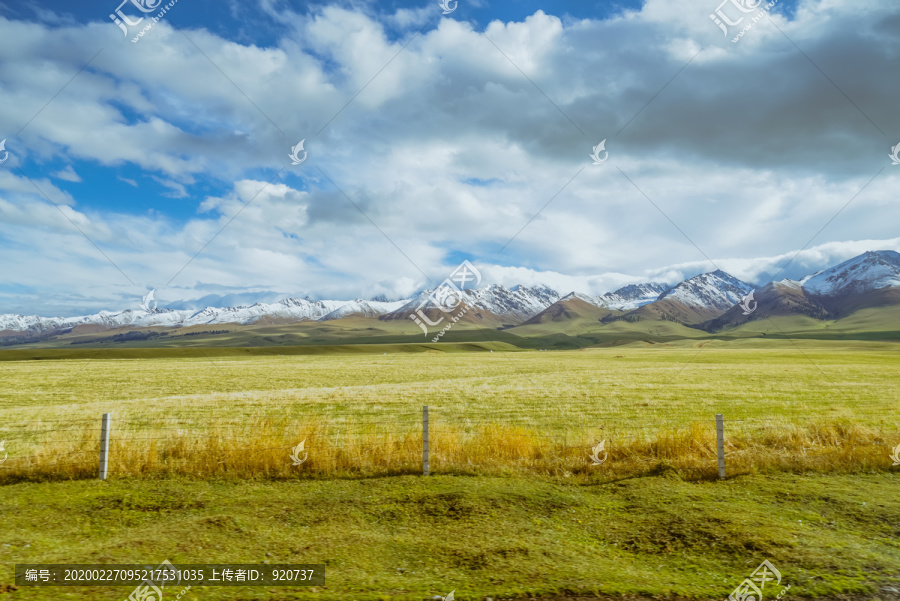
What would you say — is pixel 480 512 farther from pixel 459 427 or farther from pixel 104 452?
pixel 459 427

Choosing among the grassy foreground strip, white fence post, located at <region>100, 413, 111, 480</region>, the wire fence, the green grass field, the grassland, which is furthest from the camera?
the grassland

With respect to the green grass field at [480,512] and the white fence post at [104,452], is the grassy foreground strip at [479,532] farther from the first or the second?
the white fence post at [104,452]

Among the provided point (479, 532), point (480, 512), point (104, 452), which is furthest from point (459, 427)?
point (104, 452)

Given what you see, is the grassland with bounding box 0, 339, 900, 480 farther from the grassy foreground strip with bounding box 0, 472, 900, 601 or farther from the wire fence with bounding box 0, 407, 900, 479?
the grassy foreground strip with bounding box 0, 472, 900, 601

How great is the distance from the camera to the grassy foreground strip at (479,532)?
7.02 metres

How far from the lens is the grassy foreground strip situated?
7023mm

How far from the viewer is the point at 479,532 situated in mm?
8953

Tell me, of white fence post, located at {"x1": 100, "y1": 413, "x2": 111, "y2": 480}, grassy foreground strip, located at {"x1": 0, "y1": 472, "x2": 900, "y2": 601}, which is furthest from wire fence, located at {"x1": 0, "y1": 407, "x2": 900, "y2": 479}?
grassy foreground strip, located at {"x1": 0, "y1": 472, "x2": 900, "y2": 601}

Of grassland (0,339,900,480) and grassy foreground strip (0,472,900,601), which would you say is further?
grassland (0,339,900,480)

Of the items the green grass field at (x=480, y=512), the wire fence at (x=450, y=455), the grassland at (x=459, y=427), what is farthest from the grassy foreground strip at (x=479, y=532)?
the grassland at (x=459, y=427)

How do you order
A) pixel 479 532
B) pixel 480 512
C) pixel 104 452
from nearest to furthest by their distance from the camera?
pixel 479 532
pixel 480 512
pixel 104 452

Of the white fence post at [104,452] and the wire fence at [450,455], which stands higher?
the white fence post at [104,452]

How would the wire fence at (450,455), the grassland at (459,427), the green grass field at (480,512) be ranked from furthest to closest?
the grassland at (459,427), the wire fence at (450,455), the green grass field at (480,512)

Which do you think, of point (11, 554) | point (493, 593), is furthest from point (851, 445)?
point (11, 554)
